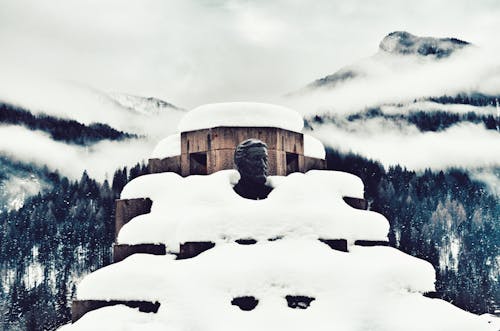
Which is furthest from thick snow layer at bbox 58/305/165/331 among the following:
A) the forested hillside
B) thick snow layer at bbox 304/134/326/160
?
the forested hillside

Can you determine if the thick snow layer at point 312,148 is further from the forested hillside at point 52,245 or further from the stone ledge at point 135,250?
the forested hillside at point 52,245

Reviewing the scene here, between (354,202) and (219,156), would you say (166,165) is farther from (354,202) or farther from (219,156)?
(354,202)

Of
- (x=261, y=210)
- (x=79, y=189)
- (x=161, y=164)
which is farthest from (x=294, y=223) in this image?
(x=79, y=189)

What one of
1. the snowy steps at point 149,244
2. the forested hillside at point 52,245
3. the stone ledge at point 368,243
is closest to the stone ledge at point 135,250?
the snowy steps at point 149,244

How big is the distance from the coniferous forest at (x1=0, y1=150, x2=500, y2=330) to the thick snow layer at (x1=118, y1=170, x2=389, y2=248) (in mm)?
39870

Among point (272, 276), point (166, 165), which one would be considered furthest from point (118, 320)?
point (166, 165)

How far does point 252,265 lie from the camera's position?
13.4 metres

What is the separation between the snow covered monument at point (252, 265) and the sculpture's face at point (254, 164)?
0.60m

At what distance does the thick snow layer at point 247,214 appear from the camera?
1455 cm

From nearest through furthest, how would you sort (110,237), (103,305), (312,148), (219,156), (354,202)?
1. (103,305)
2. (354,202)
3. (219,156)
4. (312,148)
5. (110,237)

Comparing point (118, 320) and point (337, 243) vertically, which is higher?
point (337, 243)

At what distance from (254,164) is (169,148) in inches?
155

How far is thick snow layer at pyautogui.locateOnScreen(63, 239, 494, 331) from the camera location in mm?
12797

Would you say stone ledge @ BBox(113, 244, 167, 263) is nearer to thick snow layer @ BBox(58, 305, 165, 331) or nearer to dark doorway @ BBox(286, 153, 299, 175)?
thick snow layer @ BBox(58, 305, 165, 331)
